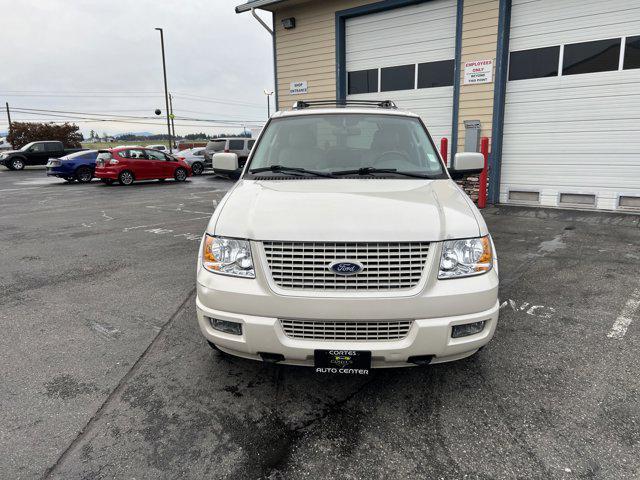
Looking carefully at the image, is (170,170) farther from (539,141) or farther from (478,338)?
(478,338)

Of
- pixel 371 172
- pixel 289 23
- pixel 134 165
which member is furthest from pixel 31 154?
pixel 371 172

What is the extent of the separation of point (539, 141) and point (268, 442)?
9.73 m

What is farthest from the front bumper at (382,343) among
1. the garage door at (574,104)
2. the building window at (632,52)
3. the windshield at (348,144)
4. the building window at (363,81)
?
the building window at (363,81)

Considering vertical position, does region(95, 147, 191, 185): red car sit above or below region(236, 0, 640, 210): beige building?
below

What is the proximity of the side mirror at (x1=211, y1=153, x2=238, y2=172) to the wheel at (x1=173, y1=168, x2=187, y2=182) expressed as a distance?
15.7 meters

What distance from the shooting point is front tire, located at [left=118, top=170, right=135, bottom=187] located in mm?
17444

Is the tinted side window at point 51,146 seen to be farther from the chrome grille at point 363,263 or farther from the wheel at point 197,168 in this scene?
the chrome grille at point 363,263

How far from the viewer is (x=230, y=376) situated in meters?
3.05

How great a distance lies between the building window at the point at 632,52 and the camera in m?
8.45

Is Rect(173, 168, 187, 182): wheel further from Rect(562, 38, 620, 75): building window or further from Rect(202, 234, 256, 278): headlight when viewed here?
Rect(202, 234, 256, 278): headlight

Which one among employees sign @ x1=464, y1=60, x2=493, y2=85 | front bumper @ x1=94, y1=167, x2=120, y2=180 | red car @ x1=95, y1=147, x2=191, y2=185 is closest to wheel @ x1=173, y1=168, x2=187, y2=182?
red car @ x1=95, y1=147, x2=191, y2=185

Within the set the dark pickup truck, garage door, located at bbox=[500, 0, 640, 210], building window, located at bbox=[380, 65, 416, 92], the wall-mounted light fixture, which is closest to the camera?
garage door, located at bbox=[500, 0, 640, 210]

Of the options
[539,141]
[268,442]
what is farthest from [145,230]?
[539,141]

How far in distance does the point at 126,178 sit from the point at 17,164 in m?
15.4
